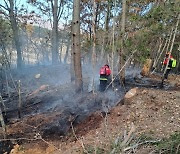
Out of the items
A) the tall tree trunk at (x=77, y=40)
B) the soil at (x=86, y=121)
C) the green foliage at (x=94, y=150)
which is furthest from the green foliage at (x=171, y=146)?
the tall tree trunk at (x=77, y=40)

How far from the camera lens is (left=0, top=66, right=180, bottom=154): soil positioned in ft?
23.5

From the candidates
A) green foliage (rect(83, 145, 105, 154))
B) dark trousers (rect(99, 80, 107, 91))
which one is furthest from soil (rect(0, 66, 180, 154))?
dark trousers (rect(99, 80, 107, 91))

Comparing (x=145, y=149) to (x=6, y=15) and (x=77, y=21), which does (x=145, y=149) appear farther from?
(x=6, y=15)

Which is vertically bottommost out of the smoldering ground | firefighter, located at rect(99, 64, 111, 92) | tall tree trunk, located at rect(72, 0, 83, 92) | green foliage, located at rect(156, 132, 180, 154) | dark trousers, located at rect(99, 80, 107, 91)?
the smoldering ground

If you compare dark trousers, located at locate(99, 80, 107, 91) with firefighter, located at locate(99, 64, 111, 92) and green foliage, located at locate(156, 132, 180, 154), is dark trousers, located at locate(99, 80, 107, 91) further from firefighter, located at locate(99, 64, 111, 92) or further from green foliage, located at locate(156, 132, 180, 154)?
green foliage, located at locate(156, 132, 180, 154)

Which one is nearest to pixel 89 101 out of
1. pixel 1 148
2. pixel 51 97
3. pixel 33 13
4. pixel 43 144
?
pixel 51 97

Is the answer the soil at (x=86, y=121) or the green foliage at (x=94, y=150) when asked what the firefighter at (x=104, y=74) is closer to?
the soil at (x=86, y=121)

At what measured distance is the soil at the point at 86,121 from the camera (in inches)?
282

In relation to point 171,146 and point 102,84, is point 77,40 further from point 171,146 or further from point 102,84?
point 171,146

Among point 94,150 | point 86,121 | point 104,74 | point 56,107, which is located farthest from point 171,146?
point 104,74

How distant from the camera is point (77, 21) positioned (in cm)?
1073

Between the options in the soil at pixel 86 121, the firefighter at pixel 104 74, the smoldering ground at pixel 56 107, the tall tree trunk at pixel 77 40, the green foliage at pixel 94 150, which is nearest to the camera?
the green foliage at pixel 94 150

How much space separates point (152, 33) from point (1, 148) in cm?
1253

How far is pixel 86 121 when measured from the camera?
29.2ft
